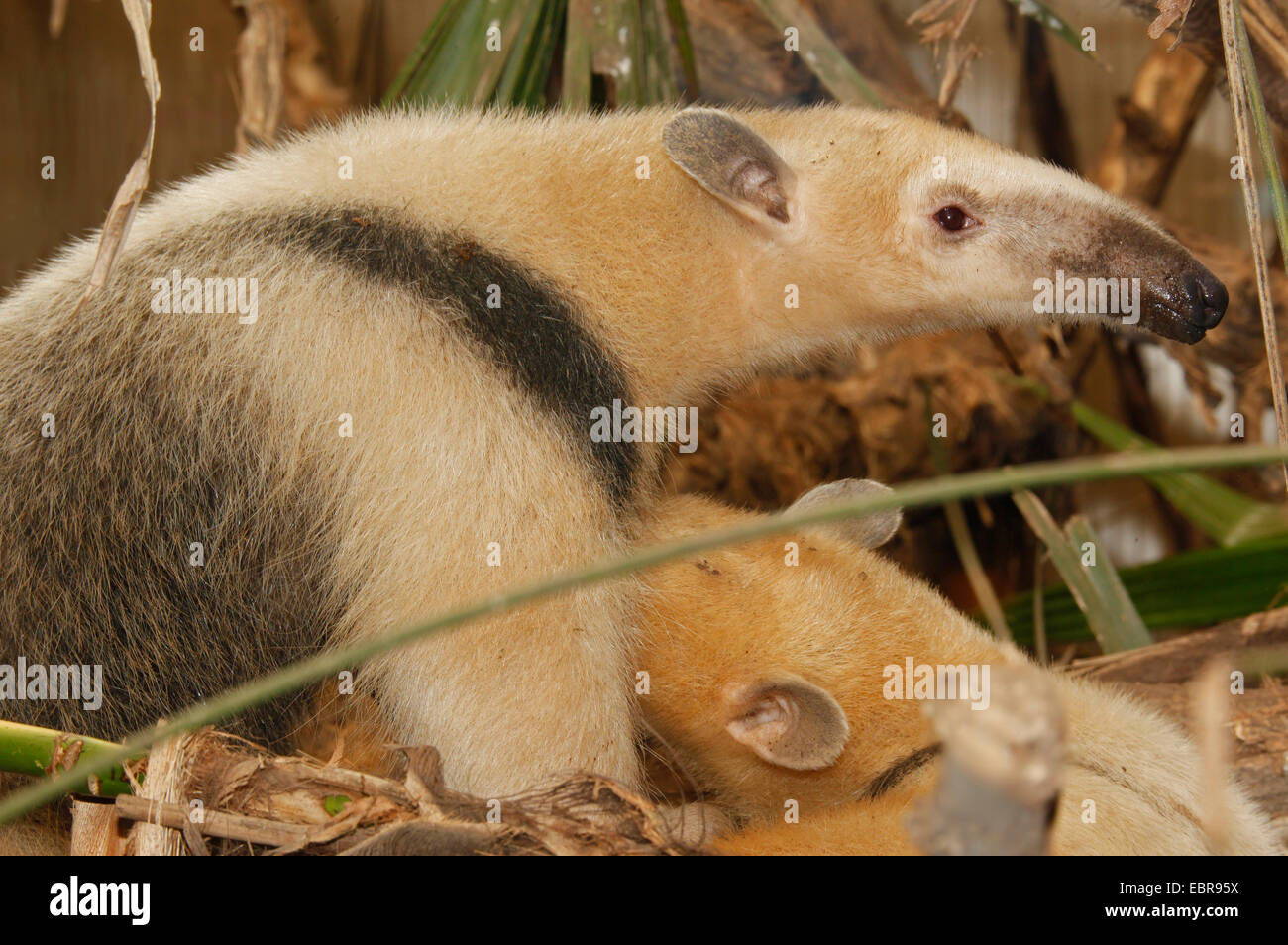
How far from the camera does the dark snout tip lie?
3.74 metres

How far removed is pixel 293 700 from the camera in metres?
3.54

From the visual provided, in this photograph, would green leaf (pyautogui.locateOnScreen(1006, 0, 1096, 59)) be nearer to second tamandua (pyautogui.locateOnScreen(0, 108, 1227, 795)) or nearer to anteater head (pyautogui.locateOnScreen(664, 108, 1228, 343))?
anteater head (pyautogui.locateOnScreen(664, 108, 1228, 343))

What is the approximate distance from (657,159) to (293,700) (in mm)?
1999

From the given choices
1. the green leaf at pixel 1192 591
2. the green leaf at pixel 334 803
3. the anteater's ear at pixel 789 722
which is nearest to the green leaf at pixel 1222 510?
the green leaf at pixel 1192 591

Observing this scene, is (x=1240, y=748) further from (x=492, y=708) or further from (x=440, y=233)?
(x=440, y=233)

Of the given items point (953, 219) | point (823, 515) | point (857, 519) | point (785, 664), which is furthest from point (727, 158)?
point (823, 515)

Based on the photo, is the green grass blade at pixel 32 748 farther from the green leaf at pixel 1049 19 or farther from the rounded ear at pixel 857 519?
the green leaf at pixel 1049 19

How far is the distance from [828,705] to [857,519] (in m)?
1.03

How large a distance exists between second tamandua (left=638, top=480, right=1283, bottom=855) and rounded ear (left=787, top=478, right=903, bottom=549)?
245 millimetres

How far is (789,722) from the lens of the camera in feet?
10.8

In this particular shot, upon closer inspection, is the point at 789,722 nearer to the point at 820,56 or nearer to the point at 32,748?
the point at 32,748

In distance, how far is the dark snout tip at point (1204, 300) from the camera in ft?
12.3

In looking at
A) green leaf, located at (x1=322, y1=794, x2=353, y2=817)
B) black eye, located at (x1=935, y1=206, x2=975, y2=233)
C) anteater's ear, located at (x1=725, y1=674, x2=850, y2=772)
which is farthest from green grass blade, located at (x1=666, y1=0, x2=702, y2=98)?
green leaf, located at (x1=322, y1=794, x2=353, y2=817)
